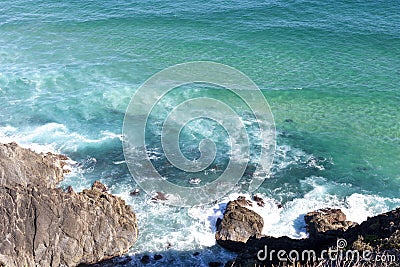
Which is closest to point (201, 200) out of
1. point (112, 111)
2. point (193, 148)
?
point (193, 148)

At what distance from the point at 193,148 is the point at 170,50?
2799cm

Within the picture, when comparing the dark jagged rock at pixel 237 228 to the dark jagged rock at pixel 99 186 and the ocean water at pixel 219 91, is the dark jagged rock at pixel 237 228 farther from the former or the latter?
the dark jagged rock at pixel 99 186

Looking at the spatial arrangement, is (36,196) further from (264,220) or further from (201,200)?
(264,220)

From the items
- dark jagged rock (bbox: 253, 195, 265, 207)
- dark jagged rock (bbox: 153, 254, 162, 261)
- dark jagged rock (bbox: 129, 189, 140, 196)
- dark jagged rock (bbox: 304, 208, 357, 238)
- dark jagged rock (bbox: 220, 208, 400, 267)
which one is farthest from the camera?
dark jagged rock (bbox: 129, 189, 140, 196)

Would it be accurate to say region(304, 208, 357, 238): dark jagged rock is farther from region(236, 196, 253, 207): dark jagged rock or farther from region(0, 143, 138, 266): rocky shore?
region(0, 143, 138, 266): rocky shore

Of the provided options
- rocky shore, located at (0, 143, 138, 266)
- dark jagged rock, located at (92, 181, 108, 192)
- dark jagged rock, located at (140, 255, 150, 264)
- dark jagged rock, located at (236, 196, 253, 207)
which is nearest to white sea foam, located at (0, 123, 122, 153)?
dark jagged rock, located at (92, 181, 108, 192)

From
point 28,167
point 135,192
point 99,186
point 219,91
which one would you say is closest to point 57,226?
point 99,186

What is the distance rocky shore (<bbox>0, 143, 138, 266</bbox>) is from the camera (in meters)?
40.8

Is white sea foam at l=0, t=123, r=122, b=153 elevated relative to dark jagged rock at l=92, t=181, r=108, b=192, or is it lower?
elevated

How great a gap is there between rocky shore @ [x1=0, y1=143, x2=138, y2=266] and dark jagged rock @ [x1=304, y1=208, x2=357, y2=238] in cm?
1788

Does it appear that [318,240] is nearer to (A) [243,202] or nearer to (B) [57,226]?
(A) [243,202]

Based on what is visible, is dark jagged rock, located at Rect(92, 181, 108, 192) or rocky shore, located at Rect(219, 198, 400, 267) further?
dark jagged rock, located at Rect(92, 181, 108, 192)

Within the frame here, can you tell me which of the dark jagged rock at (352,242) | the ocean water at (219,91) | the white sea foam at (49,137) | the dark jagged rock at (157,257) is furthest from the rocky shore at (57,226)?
the dark jagged rock at (352,242)

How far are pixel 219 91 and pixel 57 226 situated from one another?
36.1 meters
